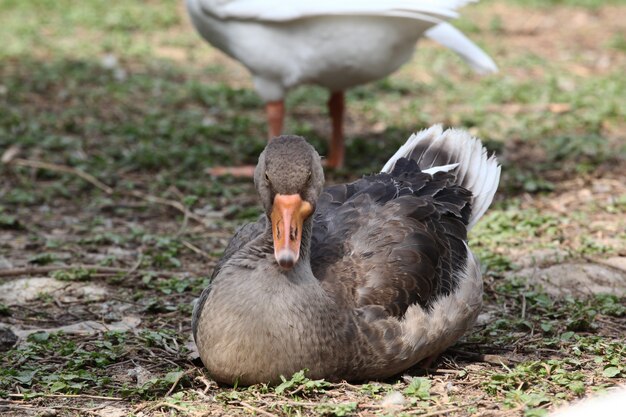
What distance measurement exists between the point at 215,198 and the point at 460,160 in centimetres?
256

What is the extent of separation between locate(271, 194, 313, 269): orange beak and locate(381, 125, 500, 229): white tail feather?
1338mm

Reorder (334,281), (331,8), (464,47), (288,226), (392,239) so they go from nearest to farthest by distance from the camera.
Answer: (288,226), (334,281), (392,239), (331,8), (464,47)

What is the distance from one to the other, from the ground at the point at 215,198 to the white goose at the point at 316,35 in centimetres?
84

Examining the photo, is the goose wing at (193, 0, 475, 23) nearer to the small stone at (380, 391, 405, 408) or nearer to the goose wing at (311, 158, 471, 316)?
the goose wing at (311, 158, 471, 316)

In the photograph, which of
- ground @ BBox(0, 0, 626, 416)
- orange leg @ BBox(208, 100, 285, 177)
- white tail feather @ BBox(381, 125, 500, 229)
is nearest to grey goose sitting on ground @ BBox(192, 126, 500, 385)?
ground @ BBox(0, 0, 626, 416)

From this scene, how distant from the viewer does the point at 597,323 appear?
480 cm

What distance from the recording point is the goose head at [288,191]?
12.4 feet

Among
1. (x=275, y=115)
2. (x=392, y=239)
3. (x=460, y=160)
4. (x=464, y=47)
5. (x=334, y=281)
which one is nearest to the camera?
(x=334, y=281)

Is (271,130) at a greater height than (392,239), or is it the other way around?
(392,239)

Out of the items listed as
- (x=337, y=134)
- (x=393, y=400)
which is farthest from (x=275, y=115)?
(x=393, y=400)

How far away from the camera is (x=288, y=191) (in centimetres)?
381

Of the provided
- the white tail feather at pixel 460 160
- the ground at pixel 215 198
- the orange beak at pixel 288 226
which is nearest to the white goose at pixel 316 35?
the ground at pixel 215 198

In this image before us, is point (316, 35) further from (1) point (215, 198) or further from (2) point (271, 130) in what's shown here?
(1) point (215, 198)

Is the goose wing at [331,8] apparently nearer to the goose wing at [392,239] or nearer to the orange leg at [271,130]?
the orange leg at [271,130]
